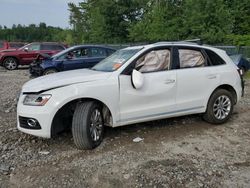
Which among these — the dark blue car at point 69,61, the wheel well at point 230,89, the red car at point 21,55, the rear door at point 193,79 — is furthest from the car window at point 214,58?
the red car at point 21,55

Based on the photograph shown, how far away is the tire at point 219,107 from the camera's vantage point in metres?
6.28

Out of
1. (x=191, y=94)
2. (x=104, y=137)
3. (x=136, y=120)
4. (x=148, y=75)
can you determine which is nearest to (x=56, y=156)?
(x=104, y=137)

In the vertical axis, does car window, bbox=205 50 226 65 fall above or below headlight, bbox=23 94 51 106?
above

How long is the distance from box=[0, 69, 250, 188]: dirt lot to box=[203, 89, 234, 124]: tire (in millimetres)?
183

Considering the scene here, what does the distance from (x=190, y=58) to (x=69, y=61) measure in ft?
24.2

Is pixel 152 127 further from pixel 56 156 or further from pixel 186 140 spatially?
pixel 56 156

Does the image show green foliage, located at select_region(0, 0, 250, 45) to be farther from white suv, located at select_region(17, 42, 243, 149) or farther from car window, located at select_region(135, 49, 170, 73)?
car window, located at select_region(135, 49, 170, 73)

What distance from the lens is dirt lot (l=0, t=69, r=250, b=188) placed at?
405cm

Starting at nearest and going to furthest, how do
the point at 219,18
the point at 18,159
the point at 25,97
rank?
the point at 18,159 → the point at 25,97 → the point at 219,18

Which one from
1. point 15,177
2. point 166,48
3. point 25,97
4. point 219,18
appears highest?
point 219,18

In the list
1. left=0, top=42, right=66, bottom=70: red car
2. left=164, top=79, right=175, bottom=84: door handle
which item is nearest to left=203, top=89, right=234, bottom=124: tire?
left=164, top=79, right=175, bottom=84: door handle

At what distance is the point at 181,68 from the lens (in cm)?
592

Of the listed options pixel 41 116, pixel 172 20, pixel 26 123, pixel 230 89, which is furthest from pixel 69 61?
pixel 172 20

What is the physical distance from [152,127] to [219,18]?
2596 cm
